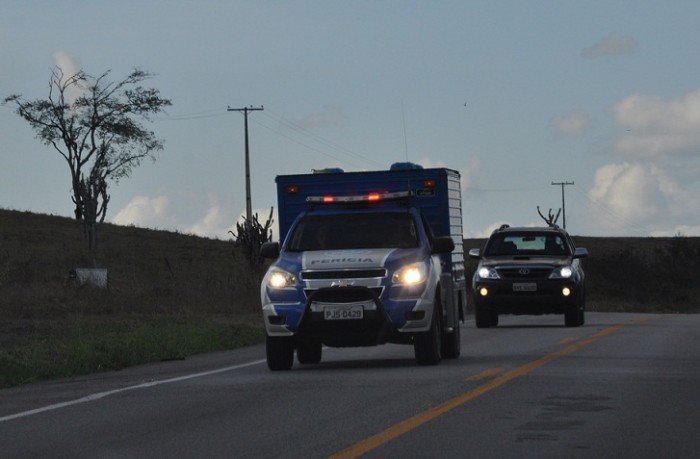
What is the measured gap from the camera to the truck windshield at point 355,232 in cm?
1750

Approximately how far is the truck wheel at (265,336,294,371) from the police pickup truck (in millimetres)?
11

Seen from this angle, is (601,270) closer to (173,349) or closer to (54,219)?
(54,219)

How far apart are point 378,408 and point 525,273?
16.3m

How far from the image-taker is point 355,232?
17656 millimetres

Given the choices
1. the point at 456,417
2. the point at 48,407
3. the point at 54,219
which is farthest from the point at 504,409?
the point at 54,219

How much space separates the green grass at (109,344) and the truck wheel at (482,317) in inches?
157

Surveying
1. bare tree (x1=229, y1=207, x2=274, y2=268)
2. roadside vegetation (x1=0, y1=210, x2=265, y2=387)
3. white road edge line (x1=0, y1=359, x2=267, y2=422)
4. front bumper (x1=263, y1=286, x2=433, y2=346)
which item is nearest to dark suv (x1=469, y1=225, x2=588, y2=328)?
roadside vegetation (x1=0, y1=210, x2=265, y2=387)

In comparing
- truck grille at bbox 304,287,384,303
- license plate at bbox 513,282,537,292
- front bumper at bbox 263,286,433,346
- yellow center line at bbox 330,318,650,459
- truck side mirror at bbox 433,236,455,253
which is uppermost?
truck side mirror at bbox 433,236,455,253

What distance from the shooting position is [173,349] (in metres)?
22.0

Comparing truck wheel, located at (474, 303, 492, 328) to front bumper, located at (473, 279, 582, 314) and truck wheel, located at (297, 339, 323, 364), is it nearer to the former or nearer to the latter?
front bumper, located at (473, 279, 582, 314)

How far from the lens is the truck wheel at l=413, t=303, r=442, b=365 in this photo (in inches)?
667

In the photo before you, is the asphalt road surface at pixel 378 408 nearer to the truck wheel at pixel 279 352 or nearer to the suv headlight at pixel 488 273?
the truck wheel at pixel 279 352

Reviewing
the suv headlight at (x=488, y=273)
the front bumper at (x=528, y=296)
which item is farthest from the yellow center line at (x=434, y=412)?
the suv headlight at (x=488, y=273)

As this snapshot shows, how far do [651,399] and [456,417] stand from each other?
220 cm
